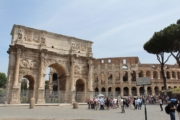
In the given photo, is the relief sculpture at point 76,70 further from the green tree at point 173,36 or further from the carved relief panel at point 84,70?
the green tree at point 173,36

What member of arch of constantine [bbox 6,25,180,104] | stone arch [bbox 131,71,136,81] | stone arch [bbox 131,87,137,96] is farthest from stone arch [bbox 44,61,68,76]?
stone arch [bbox 131,71,136,81]

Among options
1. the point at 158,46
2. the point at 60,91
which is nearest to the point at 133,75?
the point at 158,46

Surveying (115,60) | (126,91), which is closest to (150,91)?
(126,91)

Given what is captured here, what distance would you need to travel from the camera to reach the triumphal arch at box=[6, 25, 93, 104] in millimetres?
20438

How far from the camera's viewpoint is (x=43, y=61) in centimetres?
2227

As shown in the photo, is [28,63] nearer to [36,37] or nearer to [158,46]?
[36,37]

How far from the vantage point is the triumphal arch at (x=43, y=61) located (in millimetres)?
20438

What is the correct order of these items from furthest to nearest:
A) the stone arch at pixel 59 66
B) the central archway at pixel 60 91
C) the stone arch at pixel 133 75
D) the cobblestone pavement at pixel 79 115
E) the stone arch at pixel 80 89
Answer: the stone arch at pixel 133 75
the stone arch at pixel 80 89
the stone arch at pixel 59 66
the central archway at pixel 60 91
the cobblestone pavement at pixel 79 115

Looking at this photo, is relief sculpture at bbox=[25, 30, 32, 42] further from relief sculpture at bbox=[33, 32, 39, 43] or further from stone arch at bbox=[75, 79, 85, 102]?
stone arch at bbox=[75, 79, 85, 102]

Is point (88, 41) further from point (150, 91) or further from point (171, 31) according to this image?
point (150, 91)

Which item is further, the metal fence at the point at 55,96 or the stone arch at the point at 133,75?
→ the stone arch at the point at 133,75

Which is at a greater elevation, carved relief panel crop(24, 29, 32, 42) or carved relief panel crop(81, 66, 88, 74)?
carved relief panel crop(24, 29, 32, 42)

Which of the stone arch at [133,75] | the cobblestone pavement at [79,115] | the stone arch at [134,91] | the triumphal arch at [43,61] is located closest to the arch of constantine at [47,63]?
the triumphal arch at [43,61]

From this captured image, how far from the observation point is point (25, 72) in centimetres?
2128
